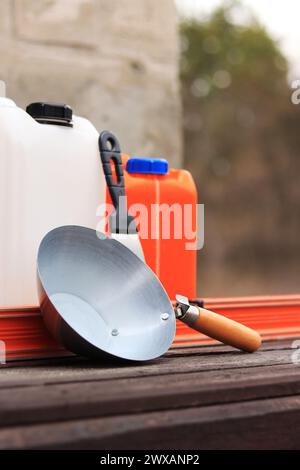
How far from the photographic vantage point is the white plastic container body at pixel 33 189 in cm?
95

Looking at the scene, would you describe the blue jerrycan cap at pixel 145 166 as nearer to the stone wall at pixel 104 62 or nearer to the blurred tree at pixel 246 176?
the stone wall at pixel 104 62

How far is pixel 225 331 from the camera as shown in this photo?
919 millimetres

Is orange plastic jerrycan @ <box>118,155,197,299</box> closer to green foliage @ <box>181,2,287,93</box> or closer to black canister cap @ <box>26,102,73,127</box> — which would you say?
black canister cap @ <box>26,102,73,127</box>

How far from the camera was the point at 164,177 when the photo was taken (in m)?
1.09

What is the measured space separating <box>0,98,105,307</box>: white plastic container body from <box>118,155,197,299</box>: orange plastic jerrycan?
0.07m

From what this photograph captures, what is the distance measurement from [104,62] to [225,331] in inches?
37.2

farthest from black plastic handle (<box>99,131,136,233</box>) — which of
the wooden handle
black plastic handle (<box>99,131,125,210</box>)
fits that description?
the wooden handle

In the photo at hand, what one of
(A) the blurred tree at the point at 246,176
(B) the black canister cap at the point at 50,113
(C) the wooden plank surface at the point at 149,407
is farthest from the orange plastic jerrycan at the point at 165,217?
(A) the blurred tree at the point at 246,176

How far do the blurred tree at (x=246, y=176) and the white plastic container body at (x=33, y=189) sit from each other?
5879 mm

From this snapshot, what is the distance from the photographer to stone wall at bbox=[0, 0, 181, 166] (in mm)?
1543

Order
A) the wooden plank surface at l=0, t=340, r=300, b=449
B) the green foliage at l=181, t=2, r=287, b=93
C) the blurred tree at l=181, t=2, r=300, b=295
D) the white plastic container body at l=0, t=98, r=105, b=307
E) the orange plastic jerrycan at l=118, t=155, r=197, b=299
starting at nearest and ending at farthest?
the wooden plank surface at l=0, t=340, r=300, b=449
the white plastic container body at l=0, t=98, r=105, b=307
the orange plastic jerrycan at l=118, t=155, r=197, b=299
the blurred tree at l=181, t=2, r=300, b=295
the green foliage at l=181, t=2, r=287, b=93

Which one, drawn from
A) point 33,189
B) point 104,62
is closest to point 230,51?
point 104,62

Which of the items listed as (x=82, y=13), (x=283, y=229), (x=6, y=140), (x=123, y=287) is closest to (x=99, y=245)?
(x=123, y=287)

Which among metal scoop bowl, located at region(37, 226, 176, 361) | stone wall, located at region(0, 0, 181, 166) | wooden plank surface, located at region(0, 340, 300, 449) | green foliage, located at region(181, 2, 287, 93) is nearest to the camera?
wooden plank surface, located at region(0, 340, 300, 449)
